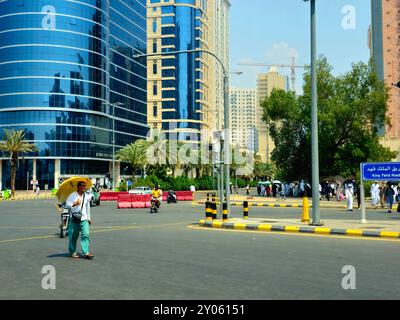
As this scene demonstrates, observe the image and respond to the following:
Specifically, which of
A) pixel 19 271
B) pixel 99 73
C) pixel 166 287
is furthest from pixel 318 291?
pixel 99 73

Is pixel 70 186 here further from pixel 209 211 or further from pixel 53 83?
pixel 53 83

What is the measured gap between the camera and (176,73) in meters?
129

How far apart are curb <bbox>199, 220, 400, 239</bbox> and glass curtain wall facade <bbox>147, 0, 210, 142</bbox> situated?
108997mm

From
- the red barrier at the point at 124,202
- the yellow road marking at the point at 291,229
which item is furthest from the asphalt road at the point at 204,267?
the red barrier at the point at 124,202

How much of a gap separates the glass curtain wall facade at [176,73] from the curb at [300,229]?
358 ft

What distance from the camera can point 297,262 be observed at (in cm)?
973

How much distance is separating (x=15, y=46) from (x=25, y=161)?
20883 mm

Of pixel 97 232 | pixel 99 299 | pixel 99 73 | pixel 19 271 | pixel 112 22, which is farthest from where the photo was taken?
pixel 112 22

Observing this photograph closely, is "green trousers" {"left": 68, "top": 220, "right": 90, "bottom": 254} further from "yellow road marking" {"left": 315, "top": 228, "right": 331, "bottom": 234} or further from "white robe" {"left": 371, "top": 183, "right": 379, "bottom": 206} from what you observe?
"white robe" {"left": 371, "top": 183, "right": 379, "bottom": 206}

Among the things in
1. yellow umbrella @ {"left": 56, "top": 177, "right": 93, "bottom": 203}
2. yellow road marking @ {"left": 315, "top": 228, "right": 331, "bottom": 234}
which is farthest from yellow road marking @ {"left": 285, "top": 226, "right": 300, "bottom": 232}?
yellow umbrella @ {"left": 56, "top": 177, "right": 93, "bottom": 203}

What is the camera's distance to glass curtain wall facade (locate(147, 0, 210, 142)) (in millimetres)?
128250

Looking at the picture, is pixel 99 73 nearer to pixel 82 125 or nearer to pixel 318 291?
pixel 82 125

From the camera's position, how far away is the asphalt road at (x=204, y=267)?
23.3 feet

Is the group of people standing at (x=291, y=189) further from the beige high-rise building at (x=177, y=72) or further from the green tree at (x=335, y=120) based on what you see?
the beige high-rise building at (x=177, y=72)
